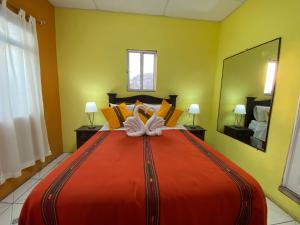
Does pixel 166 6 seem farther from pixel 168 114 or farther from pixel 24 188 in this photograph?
pixel 24 188

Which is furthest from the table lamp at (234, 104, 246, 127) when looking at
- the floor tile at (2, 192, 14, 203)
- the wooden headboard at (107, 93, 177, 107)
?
the floor tile at (2, 192, 14, 203)

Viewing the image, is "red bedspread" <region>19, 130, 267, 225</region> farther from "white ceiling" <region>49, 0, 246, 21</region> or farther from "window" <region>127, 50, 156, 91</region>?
"white ceiling" <region>49, 0, 246, 21</region>

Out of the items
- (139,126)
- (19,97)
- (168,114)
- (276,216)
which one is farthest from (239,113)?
(19,97)

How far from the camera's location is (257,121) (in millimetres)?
2094

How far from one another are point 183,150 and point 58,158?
2396mm

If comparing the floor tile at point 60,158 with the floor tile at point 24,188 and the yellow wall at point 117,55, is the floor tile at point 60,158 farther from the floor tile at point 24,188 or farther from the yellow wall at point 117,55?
the floor tile at point 24,188

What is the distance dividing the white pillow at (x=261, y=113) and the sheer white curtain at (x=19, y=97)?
293 centimetres

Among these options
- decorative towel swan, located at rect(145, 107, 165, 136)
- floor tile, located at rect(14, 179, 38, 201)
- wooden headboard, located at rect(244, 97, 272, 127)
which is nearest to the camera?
floor tile, located at rect(14, 179, 38, 201)

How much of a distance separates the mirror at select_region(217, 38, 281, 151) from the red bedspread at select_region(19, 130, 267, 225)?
1147 millimetres

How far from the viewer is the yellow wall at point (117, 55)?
2766mm

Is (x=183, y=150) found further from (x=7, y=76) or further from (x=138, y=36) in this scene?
(x=138, y=36)

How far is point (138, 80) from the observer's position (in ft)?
10.1

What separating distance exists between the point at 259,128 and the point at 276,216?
38.6 inches

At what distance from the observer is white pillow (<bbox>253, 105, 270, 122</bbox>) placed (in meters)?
1.93
